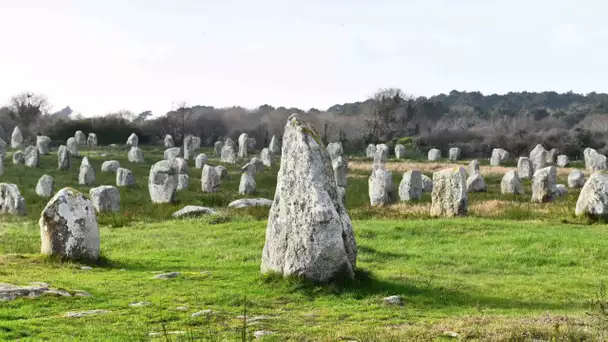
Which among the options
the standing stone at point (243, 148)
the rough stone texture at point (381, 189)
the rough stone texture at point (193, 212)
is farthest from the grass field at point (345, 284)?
the standing stone at point (243, 148)

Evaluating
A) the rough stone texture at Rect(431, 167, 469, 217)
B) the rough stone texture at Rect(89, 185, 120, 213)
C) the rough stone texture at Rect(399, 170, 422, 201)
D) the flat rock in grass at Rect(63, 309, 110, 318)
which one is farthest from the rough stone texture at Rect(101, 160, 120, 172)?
the flat rock in grass at Rect(63, 309, 110, 318)

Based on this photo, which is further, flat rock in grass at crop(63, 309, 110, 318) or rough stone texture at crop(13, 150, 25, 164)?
rough stone texture at crop(13, 150, 25, 164)

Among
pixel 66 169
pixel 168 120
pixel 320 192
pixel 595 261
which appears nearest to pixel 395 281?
pixel 320 192

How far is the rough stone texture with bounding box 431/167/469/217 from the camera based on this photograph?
1091 inches

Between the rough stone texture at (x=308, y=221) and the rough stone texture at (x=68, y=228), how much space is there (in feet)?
16.7

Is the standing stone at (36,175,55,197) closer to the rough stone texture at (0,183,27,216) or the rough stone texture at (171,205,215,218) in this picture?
the rough stone texture at (0,183,27,216)

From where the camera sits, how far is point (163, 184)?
34438 mm

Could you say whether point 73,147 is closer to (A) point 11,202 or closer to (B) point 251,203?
(A) point 11,202

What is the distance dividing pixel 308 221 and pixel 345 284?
1.48 meters

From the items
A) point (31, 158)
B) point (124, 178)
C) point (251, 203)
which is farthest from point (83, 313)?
point (31, 158)

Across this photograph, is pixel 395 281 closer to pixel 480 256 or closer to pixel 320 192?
pixel 320 192

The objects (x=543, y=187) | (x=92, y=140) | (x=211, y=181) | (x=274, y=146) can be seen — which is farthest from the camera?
(x=274, y=146)

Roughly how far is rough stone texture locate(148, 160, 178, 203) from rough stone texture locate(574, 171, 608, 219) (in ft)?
62.5

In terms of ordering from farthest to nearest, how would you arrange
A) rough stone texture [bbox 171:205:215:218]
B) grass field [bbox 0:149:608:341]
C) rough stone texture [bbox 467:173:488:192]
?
1. rough stone texture [bbox 467:173:488:192]
2. rough stone texture [bbox 171:205:215:218]
3. grass field [bbox 0:149:608:341]
